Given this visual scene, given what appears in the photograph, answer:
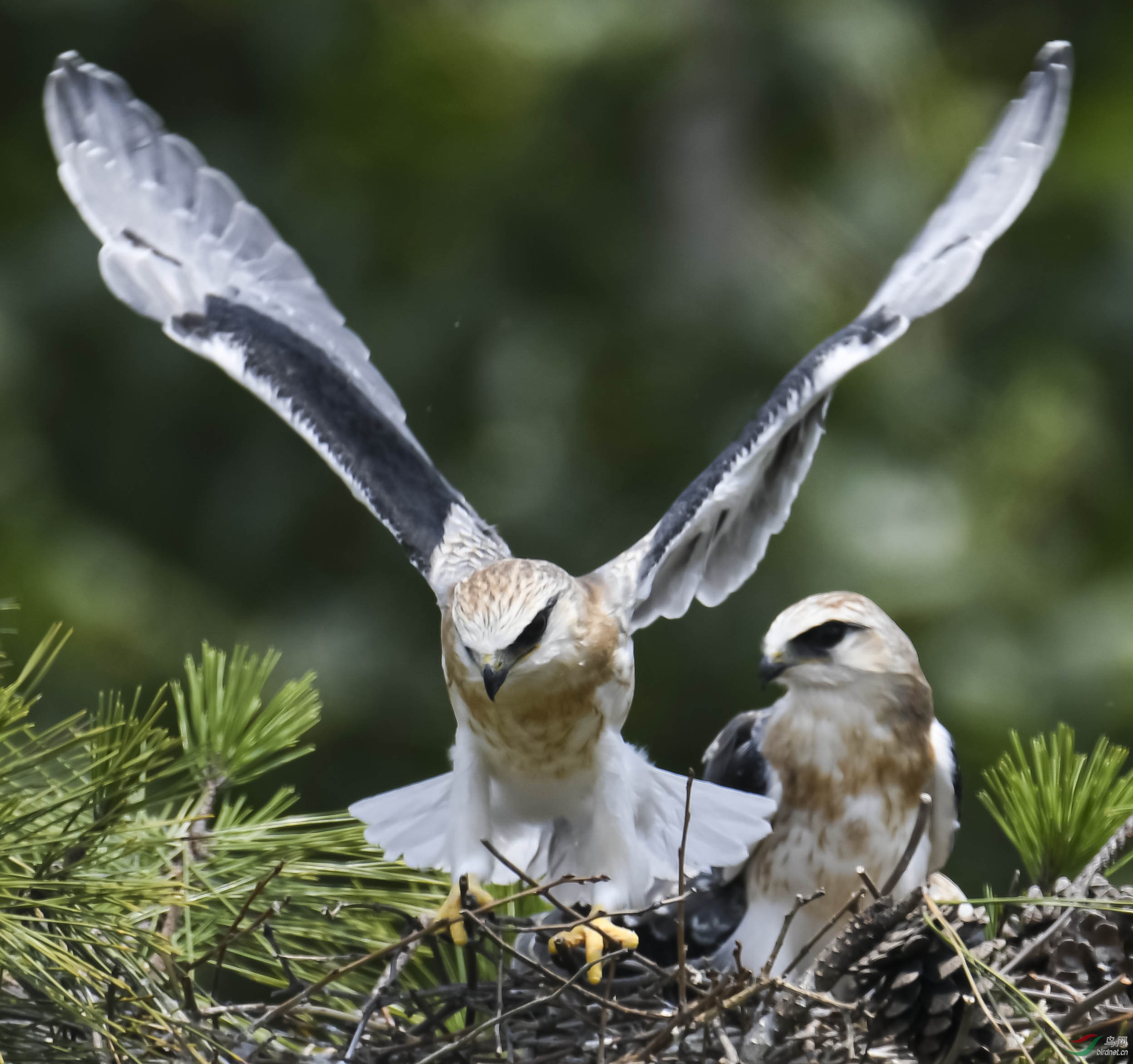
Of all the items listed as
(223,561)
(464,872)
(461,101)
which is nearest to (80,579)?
(223,561)

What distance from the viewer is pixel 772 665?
2.75 meters

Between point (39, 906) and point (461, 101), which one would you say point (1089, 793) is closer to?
point (39, 906)

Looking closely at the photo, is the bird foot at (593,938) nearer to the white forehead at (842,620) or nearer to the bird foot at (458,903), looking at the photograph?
the bird foot at (458,903)

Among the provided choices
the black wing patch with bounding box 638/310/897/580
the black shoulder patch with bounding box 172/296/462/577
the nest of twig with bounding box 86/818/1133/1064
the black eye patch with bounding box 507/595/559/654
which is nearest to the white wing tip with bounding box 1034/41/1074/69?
the black wing patch with bounding box 638/310/897/580

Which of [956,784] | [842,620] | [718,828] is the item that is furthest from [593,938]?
[956,784]

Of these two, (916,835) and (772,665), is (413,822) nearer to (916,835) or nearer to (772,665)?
(772,665)

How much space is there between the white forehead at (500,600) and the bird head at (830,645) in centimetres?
42

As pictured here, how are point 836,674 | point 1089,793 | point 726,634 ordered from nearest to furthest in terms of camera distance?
point 1089,793, point 836,674, point 726,634

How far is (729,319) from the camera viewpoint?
6.73 meters

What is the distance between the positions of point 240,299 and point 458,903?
59.0 inches

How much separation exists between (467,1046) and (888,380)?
503 cm

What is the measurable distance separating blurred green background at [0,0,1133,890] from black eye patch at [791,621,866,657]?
3.15 meters

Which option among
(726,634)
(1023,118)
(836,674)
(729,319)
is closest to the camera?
(836,674)

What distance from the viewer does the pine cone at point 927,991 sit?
1.92 metres
